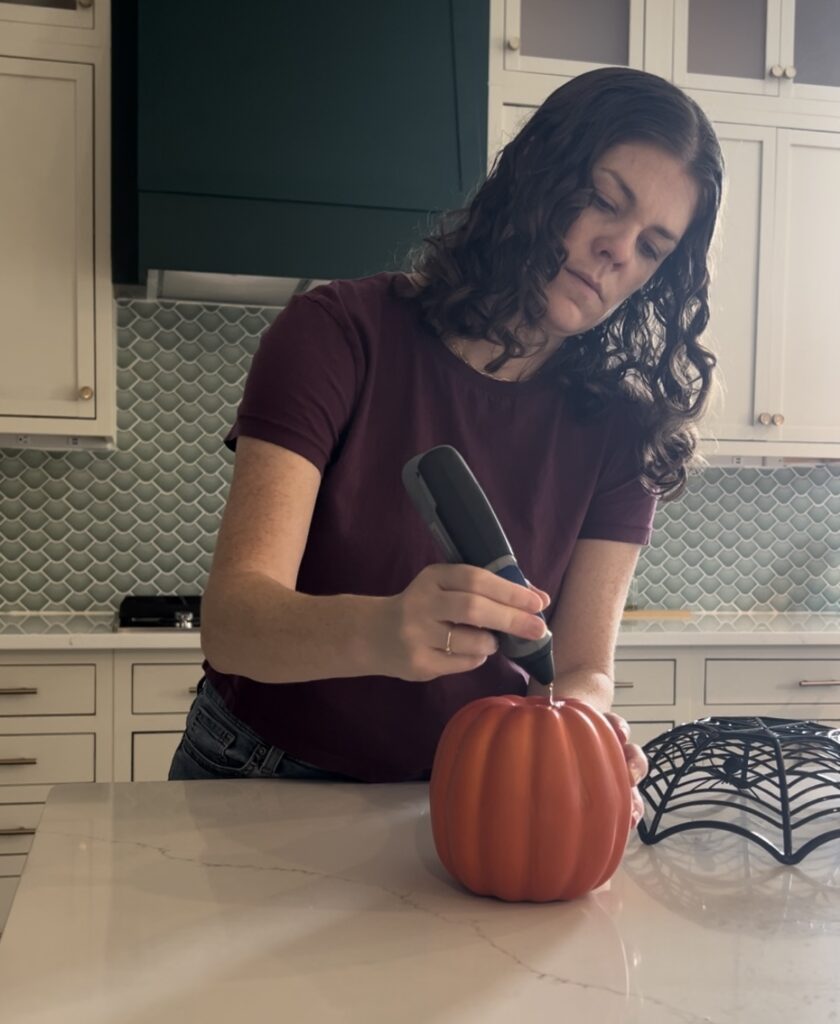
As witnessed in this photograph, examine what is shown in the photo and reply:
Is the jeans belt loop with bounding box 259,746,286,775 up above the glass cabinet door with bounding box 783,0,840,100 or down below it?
below

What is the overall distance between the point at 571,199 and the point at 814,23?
8.17 feet

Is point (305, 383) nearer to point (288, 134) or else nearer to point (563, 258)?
point (563, 258)

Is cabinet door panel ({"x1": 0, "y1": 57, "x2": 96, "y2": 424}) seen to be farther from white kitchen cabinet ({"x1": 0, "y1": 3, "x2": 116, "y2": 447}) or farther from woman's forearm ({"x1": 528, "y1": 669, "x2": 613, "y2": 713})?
woman's forearm ({"x1": 528, "y1": 669, "x2": 613, "y2": 713})

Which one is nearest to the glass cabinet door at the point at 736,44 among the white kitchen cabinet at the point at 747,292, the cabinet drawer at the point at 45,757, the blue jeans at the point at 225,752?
the white kitchen cabinet at the point at 747,292

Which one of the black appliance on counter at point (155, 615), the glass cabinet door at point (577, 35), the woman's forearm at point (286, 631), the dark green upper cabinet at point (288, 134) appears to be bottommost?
the black appliance on counter at point (155, 615)

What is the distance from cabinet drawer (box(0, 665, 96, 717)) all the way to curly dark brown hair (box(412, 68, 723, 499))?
1.55 m

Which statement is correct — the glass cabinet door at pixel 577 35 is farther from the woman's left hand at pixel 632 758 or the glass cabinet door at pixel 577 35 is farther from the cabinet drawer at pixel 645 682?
the woman's left hand at pixel 632 758

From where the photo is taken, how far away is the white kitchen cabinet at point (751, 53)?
3.08 m

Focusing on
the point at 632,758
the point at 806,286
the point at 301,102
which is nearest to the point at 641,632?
the point at 806,286

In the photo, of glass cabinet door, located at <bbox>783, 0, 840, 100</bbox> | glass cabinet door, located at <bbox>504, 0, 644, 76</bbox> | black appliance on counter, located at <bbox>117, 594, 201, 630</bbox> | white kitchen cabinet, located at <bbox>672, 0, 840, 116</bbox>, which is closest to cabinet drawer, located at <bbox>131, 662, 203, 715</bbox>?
Result: black appliance on counter, located at <bbox>117, 594, 201, 630</bbox>

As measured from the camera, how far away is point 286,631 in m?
0.90

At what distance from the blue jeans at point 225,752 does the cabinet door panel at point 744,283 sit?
2.12m

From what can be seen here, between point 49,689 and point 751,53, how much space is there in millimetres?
2464

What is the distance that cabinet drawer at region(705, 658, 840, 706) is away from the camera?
2.82m
